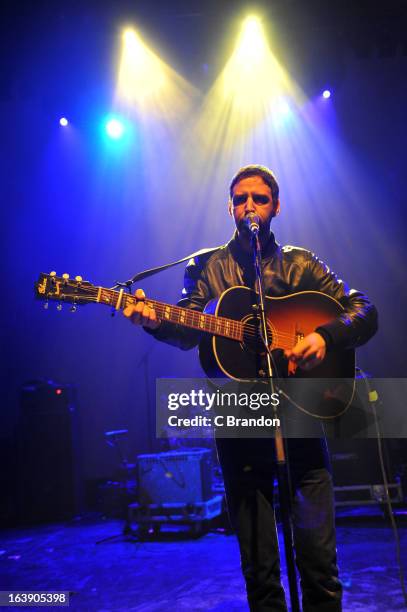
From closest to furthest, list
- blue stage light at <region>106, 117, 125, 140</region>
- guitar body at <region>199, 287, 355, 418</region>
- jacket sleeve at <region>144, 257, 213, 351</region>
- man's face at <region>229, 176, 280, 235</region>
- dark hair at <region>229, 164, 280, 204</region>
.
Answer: guitar body at <region>199, 287, 355, 418</region> → jacket sleeve at <region>144, 257, 213, 351</region> → man's face at <region>229, 176, 280, 235</region> → dark hair at <region>229, 164, 280, 204</region> → blue stage light at <region>106, 117, 125, 140</region>

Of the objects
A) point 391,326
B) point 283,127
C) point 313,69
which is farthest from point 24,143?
point 391,326

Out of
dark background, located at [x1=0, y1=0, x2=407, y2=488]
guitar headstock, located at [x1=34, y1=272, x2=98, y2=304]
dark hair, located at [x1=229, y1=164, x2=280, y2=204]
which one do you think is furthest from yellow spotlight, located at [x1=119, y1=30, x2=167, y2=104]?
guitar headstock, located at [x1=34, y1=272, x2=98, y2=304]

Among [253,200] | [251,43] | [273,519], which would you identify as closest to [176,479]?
[273,519]

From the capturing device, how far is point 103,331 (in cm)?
914

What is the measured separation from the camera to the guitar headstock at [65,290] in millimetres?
2619

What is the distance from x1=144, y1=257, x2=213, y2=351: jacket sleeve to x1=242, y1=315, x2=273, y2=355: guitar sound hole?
0.31 m

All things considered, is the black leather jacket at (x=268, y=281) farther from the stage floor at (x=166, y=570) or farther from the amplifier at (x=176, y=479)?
the amplifier at (x=176, y=479)

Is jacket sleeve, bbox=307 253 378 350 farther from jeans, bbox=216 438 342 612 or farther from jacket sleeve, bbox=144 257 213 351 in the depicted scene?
jacket sleeve, bbox=144 257 213 351

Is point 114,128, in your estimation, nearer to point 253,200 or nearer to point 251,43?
point 251,43

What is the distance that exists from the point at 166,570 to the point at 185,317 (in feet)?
10.6

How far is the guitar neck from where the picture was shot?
7.86 feet

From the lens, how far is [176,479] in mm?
5910

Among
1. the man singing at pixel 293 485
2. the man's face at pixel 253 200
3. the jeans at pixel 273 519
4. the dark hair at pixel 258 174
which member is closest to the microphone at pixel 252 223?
the man singing at pixel 293 485

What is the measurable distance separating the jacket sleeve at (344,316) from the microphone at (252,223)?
558 mm
